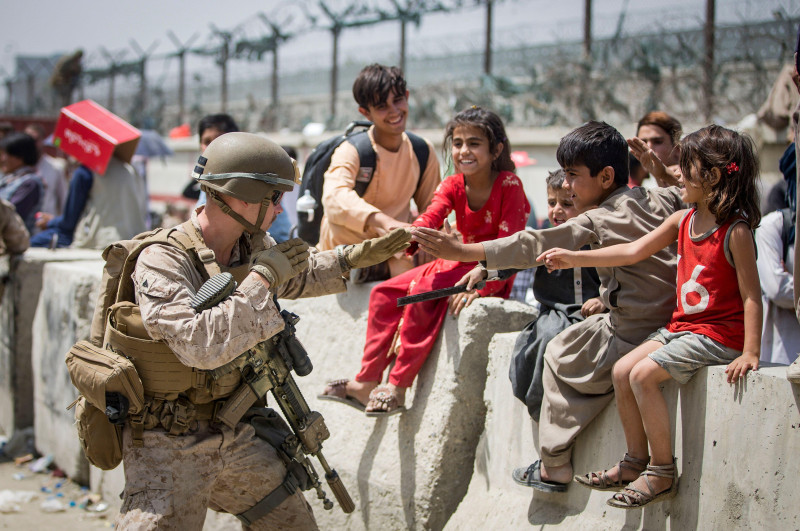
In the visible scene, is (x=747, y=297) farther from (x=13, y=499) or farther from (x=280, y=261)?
(x=13, y=499)

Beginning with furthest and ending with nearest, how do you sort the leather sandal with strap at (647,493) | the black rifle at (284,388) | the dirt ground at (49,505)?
the dirt ground at (49,505)
the black rifle at (284,388)
the leather sandal with strap at (647,493)

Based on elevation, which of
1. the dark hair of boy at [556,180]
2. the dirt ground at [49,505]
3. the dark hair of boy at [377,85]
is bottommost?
the dirt ground at [49,505]

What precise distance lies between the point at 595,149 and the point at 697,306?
2.42 feet

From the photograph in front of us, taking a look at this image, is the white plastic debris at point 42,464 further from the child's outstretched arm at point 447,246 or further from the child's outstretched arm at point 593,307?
the child's outstretched arm at point 593,307

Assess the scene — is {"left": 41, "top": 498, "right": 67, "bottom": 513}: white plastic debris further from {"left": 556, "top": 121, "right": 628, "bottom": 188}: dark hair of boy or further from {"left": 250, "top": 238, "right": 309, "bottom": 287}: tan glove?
{"left": 556, "top": 121, "right": 628, "bottom": 188}: dark hair of boy

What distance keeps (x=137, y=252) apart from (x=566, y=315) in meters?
1.73

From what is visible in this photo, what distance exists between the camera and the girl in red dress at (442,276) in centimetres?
381

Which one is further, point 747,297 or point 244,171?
point 244,171

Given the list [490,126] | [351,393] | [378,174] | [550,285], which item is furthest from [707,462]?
[378,174]

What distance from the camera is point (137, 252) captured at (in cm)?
297

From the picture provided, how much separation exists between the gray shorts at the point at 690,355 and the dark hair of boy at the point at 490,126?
1.54m

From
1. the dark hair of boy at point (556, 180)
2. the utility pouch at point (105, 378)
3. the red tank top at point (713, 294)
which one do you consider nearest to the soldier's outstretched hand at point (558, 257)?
the red tank top at point (713, 294)

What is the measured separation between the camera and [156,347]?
2.99m

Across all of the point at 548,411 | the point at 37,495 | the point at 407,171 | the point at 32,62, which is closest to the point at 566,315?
the point at 548,411
